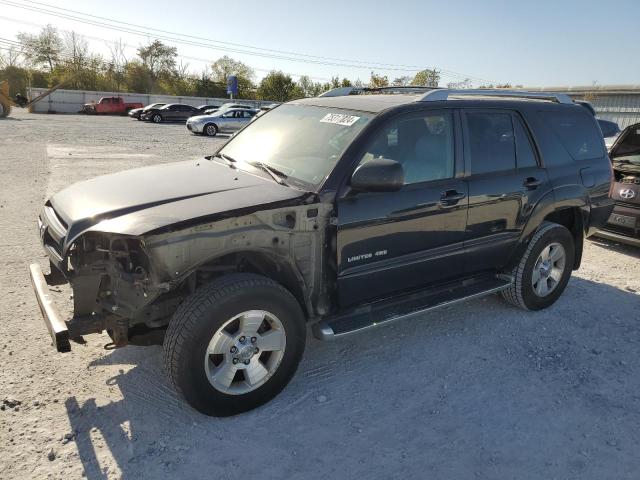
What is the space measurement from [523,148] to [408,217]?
61.5 inches

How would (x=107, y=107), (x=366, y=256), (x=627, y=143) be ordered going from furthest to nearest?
(x=107, y=107) → (x=627, y=143) → (x=366, y=256)

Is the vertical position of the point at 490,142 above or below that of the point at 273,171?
above

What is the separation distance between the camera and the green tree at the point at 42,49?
192 feet

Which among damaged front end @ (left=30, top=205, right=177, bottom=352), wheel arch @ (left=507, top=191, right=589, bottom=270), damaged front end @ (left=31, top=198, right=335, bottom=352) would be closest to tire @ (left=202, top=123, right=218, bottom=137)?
wheel arch @ (left=507, top=191, right=589, bottom=270)

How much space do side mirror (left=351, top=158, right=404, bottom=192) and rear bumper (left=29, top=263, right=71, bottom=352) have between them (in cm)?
192

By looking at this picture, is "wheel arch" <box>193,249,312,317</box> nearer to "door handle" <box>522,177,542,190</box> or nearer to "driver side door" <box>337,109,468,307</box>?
"driver side door" <box>337,109,468,307</box>

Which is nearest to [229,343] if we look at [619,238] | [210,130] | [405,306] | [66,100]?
[405,306]

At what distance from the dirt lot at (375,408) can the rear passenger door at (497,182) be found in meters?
0.76

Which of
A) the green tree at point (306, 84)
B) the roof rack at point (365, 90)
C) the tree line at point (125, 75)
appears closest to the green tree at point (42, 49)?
the tree line at point (125, 75)

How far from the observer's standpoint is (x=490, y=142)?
13.4 feet

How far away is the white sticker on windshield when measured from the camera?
11.7 feet

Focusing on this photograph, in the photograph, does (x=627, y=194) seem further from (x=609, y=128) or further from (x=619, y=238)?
→ (x=609, y=128)

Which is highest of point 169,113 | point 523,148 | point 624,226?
point 169,113

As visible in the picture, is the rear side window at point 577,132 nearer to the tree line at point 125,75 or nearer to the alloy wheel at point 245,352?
the alloy wheel at point 245,352
